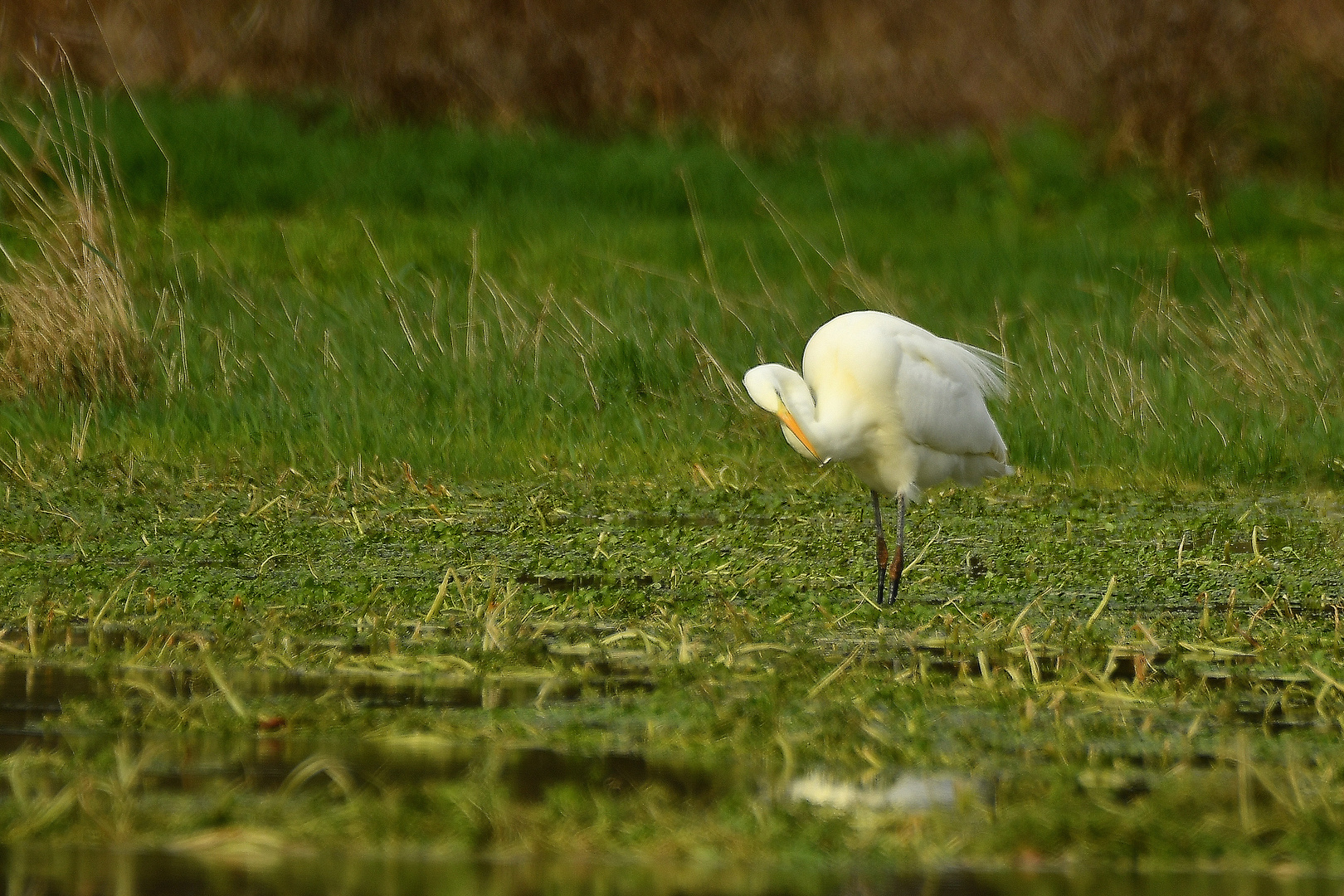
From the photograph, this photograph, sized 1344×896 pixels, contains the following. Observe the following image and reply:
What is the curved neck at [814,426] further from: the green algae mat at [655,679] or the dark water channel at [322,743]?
the dark water channel at [322,743]

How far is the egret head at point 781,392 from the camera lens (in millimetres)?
6047

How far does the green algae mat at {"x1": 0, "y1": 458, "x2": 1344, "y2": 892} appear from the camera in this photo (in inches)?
128

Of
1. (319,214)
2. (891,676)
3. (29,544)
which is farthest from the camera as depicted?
(319,214)

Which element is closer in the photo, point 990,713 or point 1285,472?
point 990,713

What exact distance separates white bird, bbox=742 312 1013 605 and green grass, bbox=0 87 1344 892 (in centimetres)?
34

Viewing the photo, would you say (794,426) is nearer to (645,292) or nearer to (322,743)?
(322,743)

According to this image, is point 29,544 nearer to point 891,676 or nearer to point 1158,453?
point 891,676

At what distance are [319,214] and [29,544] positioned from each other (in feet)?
20.7

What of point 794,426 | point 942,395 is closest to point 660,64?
point 942,395

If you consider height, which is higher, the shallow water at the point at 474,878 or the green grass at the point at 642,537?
the green grass at the point at 642,537

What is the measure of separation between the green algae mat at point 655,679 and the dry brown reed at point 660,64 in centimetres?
799

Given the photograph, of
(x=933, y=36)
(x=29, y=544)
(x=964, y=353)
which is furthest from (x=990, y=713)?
(x=933, y=36)

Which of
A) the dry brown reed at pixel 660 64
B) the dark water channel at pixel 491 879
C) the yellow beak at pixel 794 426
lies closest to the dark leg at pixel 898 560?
the yellow beak at pixel 794 426

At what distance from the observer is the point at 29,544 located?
623 centimetres
